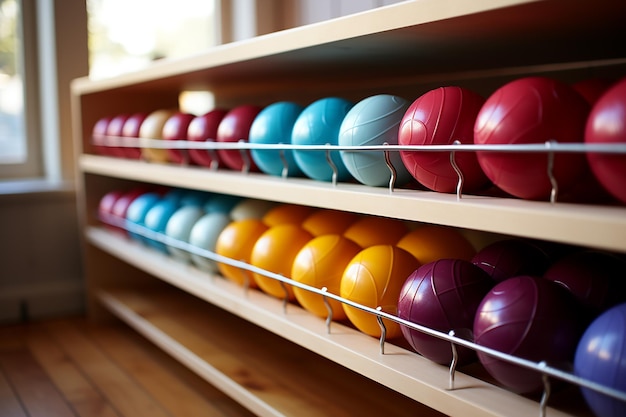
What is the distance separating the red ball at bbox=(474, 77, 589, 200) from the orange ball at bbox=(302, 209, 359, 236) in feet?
2.66

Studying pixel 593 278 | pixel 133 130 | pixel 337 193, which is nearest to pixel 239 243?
pixel 337 193

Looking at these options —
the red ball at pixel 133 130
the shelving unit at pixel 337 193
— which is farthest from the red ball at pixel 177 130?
the red ball at pixel 133 130

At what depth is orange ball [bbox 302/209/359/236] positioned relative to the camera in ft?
6.44

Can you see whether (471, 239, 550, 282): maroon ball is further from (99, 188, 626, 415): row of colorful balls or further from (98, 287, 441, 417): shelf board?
(98, 287, 441, 417): shelf board

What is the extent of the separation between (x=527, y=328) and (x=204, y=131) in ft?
4.42

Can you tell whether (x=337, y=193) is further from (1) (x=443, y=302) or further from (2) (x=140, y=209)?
(2) (x=140, y=209)

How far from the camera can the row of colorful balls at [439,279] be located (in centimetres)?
114

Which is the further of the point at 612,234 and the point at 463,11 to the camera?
the point at 463,11

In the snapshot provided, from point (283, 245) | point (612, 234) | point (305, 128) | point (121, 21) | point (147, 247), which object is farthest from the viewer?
point (121, 21)

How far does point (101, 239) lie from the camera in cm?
292

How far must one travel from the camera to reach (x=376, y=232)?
1.83 metres

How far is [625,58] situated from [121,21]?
2.62 meters

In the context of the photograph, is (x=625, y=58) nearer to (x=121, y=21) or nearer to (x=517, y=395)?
(x=517, y=395)

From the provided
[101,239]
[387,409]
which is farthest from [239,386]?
[101,239]
